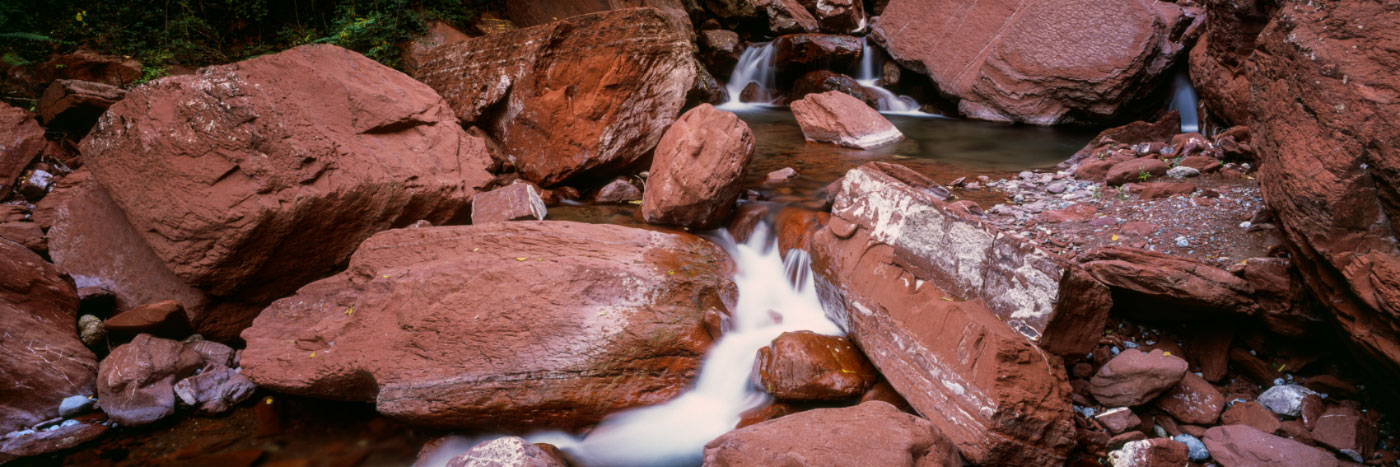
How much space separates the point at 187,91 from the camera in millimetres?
4402

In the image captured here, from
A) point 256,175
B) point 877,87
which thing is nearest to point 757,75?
point 877,87

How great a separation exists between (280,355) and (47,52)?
588cm

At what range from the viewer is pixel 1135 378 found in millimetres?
2998

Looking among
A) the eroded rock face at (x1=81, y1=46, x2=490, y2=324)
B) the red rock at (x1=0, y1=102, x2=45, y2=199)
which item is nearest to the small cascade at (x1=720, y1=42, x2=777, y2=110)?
the eroded rock face at (x1=81, y1=46, x2=490, y2=324)

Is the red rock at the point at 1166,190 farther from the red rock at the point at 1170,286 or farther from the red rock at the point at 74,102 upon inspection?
the red rock at the point at 74,102

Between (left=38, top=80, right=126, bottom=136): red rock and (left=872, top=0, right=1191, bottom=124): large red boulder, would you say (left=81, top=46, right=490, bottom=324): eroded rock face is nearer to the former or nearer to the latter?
(left=38, top=80, right=126, bottom=136): red rock

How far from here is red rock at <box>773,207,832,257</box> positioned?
183 inches

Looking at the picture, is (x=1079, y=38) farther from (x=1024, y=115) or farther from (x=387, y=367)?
(x=387, y=367)

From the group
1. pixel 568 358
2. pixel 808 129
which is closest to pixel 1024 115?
pixel 808 129

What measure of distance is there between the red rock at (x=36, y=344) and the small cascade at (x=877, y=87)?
10.2m

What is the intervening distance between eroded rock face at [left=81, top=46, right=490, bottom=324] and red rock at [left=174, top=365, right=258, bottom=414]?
710 millimetres

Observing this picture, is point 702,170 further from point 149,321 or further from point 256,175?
point 149,321

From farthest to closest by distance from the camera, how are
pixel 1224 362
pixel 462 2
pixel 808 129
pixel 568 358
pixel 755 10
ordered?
pixel 755 10 < pixel 462 2 < pixel 808 129 < pixel 568 358 < pixel 1224 362

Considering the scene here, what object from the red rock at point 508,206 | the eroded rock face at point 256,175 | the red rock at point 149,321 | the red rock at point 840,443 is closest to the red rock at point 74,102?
the eroded rock face at point 256,175
